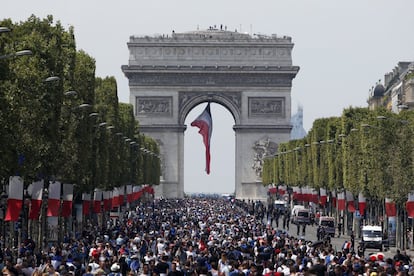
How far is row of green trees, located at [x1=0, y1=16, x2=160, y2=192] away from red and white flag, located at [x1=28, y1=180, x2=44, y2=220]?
49cm

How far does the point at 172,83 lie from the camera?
175375 millimetres

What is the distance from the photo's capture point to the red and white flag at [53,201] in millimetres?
59000

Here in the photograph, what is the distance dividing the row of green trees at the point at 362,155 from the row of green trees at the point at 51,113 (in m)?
14.9

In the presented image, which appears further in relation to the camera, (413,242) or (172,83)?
(172,83)

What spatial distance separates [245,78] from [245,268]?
134 meters

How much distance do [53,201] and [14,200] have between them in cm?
877

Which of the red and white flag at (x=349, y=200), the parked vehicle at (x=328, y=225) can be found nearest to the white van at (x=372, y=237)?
the parked vehicle at (x=328, y=225)

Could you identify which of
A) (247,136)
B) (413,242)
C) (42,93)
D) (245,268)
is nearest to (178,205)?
(247,136)

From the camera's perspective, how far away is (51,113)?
59.3 m

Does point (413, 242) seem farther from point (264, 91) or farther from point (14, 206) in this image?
point (264, 91)

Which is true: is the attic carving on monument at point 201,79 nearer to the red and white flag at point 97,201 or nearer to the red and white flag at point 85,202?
the red and white flag at point 97,201

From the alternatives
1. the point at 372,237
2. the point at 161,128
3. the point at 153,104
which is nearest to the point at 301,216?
the point at 372,237

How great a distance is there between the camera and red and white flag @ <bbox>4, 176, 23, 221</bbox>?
50.6m

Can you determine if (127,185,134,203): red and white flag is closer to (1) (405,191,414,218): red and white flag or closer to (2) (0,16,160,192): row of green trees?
(2) (0,16,160,192): row of green trees
